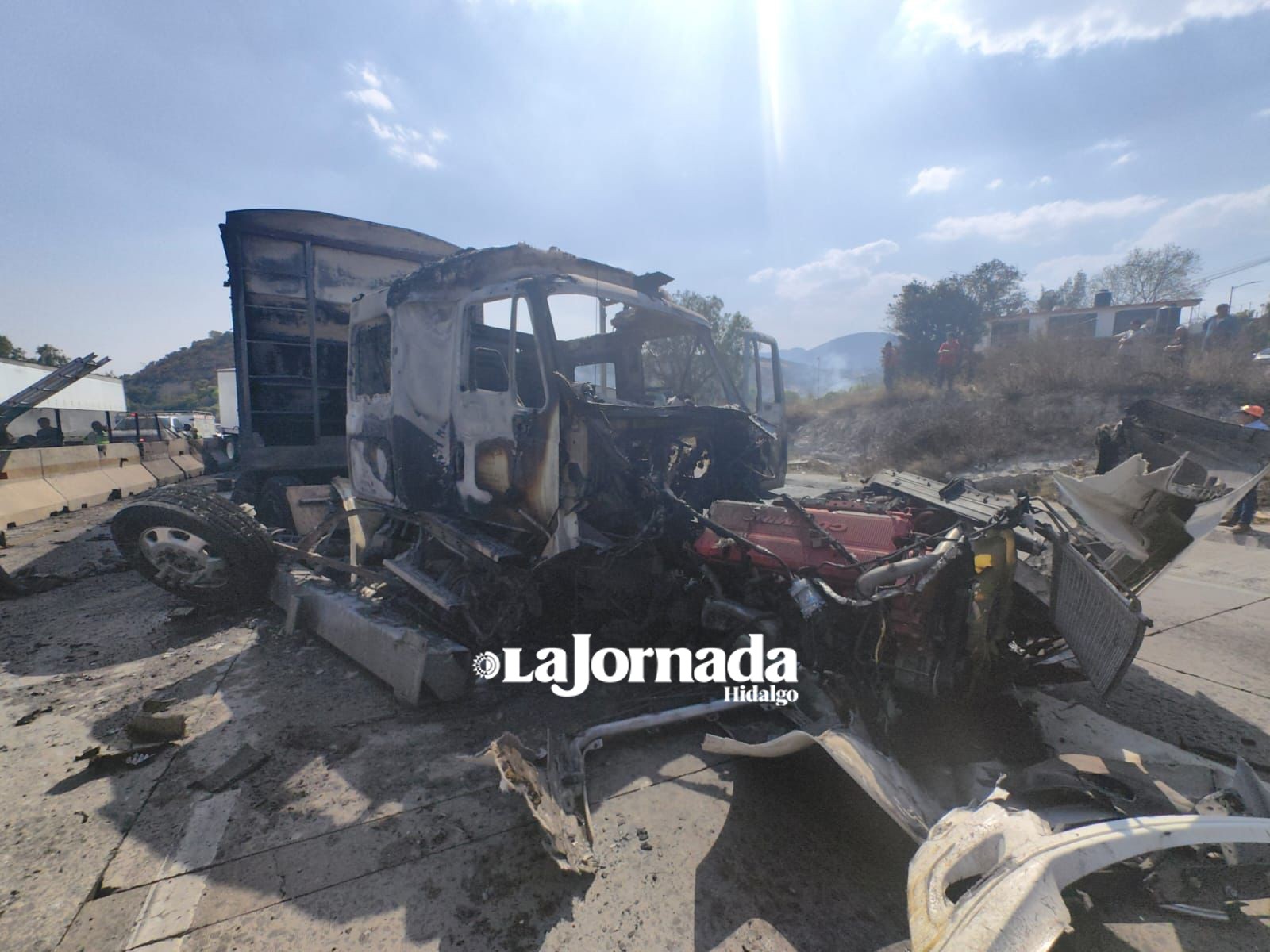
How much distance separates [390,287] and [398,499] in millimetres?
1696

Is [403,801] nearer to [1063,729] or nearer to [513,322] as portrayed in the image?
[513,322]

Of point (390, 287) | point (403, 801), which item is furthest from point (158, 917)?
point (390, 287)

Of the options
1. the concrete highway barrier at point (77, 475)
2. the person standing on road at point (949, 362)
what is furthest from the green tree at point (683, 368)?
the person standing on road at point (949, 362)

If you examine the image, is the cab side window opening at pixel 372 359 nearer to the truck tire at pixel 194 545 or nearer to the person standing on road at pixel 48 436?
the truck tire at pixel 194 545

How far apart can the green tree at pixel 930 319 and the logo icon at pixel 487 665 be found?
26.2 meters

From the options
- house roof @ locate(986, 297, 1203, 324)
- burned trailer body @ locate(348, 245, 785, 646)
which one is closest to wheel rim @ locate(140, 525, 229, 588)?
burned trailer body @ locate(348, 245, 785, 646)

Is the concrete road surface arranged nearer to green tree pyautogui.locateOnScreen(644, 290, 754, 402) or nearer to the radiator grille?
the radiator grille

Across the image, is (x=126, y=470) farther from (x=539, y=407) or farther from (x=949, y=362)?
(x=949, y=362)

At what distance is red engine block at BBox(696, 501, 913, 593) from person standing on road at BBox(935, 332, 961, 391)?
→ 1486cm

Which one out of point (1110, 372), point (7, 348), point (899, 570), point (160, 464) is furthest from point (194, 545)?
point (7, 348)

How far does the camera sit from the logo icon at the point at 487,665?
3432 mm

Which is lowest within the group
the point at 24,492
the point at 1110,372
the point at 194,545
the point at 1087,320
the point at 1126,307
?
the point at 194,545

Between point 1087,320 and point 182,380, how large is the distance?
7527cm

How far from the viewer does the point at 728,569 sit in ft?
10.5
